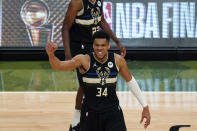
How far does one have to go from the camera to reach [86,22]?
5102 millimetres

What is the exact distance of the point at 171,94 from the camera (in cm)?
766

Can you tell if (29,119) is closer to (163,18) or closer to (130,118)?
(130,118)

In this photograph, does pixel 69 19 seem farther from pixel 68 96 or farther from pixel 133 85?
pixel 68 96

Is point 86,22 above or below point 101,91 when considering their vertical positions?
above

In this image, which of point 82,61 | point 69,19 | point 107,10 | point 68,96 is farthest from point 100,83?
point 107,10

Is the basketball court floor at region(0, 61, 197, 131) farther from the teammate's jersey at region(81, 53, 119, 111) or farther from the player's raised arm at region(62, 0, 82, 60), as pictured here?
the teammate's jersey at region(81, 53, 119, 111)

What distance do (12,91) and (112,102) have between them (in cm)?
414

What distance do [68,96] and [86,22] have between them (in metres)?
2.67

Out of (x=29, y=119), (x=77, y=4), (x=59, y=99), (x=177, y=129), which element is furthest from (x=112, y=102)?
(x=59, y=99)

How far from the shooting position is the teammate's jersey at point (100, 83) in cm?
406

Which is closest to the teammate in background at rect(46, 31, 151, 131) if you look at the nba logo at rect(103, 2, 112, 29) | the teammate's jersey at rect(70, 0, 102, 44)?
the teammate's jersey at rect(70, 0, 102, 44)

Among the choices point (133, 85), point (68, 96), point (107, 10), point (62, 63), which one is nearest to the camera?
point (62, 63)

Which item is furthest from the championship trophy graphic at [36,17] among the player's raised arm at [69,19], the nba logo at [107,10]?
the player's raised arm at [69,19]

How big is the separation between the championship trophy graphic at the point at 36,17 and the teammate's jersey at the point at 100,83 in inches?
253
